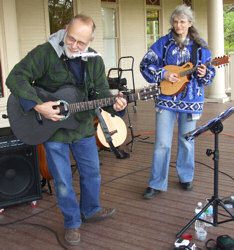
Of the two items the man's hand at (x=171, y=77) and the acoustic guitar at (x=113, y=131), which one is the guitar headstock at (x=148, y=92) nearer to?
the man's hand at (x=171, y=77)

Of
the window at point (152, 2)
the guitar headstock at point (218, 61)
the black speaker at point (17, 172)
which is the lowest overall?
the black speaker at point (17, 172)

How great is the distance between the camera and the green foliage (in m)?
28.5

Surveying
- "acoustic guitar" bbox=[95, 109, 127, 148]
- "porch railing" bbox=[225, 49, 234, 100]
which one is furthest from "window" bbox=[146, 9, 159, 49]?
"acoustic guitar" bbox=[95, 109, 127, 148]

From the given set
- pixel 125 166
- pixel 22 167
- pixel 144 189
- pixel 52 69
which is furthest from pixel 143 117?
pixel 52 69

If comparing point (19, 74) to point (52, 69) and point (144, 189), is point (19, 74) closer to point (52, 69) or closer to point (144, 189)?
point (52, 69)

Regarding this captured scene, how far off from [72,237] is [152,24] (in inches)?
391

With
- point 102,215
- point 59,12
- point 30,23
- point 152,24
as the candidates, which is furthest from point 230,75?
point 102,215

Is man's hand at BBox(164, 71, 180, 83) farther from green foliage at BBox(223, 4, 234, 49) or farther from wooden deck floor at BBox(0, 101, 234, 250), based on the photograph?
green foliage at BBox(223, 4, 234, 49)

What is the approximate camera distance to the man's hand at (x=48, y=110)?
7.44 ft

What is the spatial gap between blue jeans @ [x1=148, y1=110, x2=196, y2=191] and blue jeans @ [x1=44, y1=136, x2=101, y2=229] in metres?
0.72

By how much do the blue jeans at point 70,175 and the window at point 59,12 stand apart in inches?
245

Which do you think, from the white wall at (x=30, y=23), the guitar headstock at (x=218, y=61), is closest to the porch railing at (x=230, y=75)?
the white wall at (x=30, y=23)

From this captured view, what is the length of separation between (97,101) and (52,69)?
38 cm

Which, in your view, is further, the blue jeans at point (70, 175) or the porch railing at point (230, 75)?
the porch railing at point (230, 75)
